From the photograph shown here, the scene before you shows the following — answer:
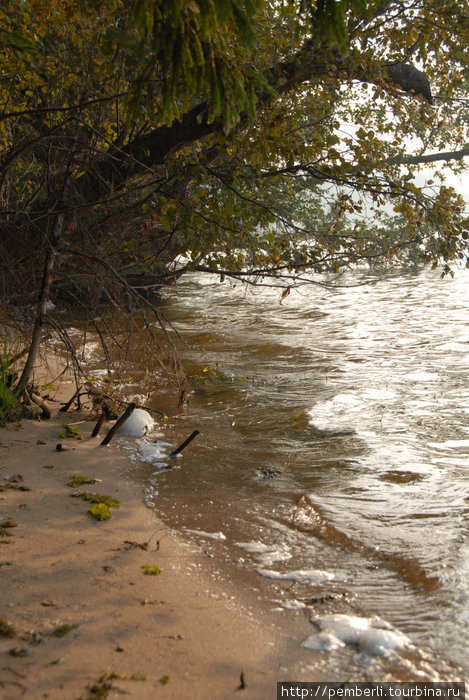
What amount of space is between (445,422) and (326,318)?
888 centimetres

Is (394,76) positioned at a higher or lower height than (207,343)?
higher

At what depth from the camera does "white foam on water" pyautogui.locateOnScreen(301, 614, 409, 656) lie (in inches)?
124

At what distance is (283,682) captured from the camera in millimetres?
2797

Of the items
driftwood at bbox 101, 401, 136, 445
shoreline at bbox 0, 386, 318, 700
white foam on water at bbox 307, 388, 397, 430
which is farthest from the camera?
white foam on water at bbox 307, 388, 397, 430

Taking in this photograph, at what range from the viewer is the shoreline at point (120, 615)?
8.79 ft

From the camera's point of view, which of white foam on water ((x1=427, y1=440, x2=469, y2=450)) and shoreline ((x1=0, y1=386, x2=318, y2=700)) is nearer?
shoreline ((x1=0, y1=386, x2=318, y2=700))

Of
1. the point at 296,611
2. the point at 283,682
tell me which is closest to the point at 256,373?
the point at 296,611

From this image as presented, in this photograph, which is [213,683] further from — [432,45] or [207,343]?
[207,343]

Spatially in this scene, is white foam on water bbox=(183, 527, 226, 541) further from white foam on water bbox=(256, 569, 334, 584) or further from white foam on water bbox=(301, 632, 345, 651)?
white foam on water bbox=(301, 632, 345, 651)

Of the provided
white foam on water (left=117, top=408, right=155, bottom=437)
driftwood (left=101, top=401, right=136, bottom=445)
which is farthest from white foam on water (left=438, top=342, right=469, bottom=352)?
driftwood (left=101, top=401, right=136, bottom=445)

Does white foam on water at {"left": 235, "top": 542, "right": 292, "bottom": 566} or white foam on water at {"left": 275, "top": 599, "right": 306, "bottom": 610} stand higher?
white foam on water at {"left": 275, "top": 599, "right": 306, "bottom": 610}

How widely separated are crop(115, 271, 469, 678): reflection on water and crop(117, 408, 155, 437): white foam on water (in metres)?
0.31

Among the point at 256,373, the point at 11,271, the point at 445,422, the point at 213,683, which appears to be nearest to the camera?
the point at 213,683

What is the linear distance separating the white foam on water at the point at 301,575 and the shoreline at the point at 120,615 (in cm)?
31
